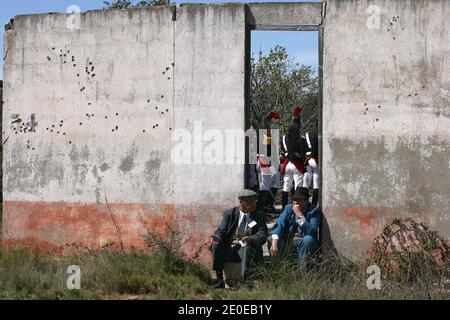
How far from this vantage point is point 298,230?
7.69 meters

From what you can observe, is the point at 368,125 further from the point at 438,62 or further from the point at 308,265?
the point at 308,265

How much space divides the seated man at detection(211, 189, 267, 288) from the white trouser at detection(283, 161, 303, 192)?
3.56 meters

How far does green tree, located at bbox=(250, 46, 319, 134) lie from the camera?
2241 centimetres

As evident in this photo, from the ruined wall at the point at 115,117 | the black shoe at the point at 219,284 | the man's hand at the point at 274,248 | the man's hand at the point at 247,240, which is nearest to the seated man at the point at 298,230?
the man's hand at the point at 274,248

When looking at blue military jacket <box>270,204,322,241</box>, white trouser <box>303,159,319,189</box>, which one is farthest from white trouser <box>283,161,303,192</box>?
blue military jacket <box>270,204,322,241</box>

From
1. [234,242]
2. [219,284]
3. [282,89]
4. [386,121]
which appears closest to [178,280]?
[219,284]

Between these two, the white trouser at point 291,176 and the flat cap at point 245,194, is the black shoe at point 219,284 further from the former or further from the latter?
the white trouser at point 291,176

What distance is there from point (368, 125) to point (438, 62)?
1150 millimetres

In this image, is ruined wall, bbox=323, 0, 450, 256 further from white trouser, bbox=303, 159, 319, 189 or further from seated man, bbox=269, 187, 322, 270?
white trouser, bbox=303, 159, 319, 189

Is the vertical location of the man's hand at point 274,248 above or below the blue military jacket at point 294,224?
below

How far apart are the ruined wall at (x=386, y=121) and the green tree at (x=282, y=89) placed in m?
13.4

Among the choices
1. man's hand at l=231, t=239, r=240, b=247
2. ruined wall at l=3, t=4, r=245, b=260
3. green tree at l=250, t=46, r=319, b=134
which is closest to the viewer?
man's hand at l=231, t=239, r=240, b=247

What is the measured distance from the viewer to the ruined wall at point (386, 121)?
7762mm
